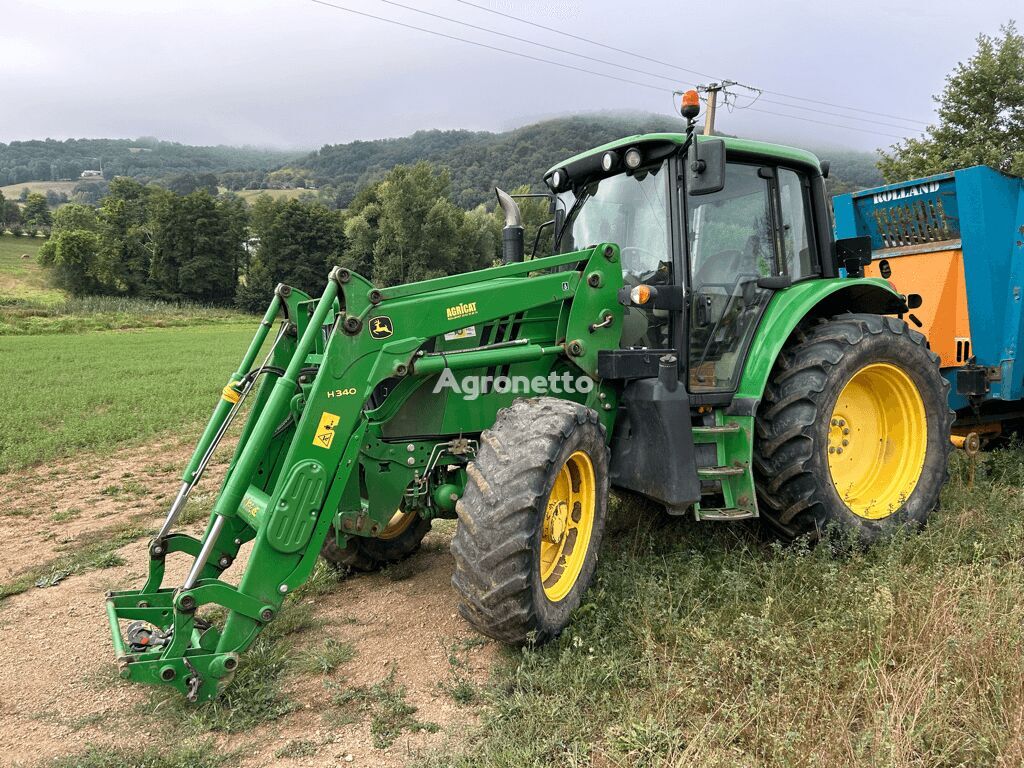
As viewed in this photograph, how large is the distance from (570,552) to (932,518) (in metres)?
2.76

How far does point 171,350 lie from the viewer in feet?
79.5

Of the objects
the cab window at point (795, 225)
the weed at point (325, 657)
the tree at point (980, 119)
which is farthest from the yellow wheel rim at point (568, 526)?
the tree at point (980, 119)

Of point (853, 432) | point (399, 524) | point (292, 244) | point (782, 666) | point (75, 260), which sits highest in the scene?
point (292, 244)

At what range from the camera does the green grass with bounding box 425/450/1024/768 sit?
8.59ft

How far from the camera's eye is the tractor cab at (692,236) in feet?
13.9

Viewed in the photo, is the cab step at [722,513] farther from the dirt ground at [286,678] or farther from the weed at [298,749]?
the weed at [298,749]

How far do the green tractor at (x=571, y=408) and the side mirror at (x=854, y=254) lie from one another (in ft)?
0.90

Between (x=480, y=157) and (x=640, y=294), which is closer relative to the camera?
(x=640, y=294)

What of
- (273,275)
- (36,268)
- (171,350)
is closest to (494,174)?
(273,275)

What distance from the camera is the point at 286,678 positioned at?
3463 millimetres

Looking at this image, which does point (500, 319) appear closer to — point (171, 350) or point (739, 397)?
point (739, 397)

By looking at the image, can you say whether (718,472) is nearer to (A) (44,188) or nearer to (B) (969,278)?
(B) (969,278)

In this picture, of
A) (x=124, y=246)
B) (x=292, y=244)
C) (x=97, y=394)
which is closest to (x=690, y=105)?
(x=97, y=394)

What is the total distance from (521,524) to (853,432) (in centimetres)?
288
